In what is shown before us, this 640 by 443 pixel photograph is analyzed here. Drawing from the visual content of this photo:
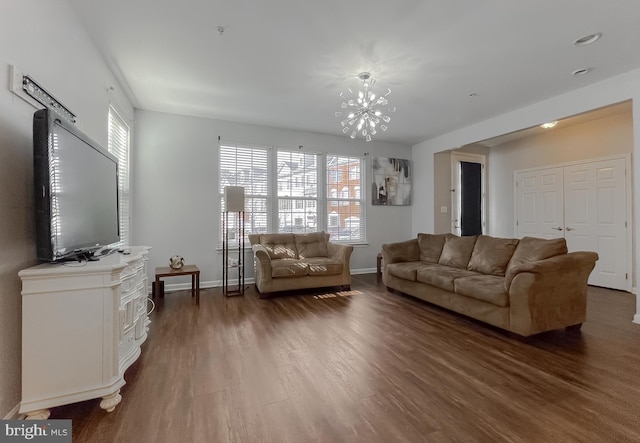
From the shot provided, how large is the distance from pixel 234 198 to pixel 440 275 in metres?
2.94

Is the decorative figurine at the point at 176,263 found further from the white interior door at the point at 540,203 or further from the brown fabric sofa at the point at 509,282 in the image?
the white interior door at the point at 540,203

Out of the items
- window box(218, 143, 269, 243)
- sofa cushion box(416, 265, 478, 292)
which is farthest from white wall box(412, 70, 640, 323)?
window box(218, 143, 269, 243)

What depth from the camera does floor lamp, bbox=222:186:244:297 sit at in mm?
4137

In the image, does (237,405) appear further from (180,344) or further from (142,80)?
(142,80)

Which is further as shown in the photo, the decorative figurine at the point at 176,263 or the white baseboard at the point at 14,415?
the decorative figurine at the point at 176,263

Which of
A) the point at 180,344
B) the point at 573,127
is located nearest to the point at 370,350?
the point at 180,344

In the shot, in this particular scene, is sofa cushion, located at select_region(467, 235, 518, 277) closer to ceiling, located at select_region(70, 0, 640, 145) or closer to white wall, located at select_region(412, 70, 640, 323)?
white wall, located at select_region(412, 70, 640, 323)

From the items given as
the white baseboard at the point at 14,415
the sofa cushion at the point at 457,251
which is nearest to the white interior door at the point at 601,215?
the sofa cushion at the point at 457,251

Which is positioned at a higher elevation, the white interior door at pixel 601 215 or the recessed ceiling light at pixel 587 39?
the recessed ceiling light at pixel 587 39

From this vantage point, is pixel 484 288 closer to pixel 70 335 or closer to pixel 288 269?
pixel 288 269

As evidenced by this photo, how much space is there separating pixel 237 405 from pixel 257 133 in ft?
14.1

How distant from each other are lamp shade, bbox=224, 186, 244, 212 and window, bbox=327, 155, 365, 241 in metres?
1.95

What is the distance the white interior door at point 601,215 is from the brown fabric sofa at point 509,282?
8.09 ft

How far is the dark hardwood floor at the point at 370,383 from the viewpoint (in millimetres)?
1518
